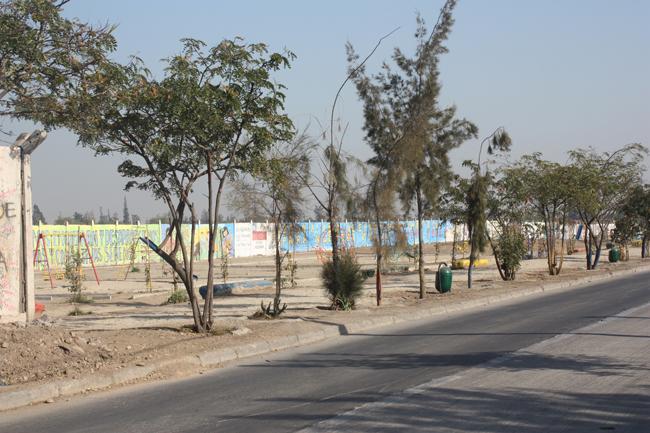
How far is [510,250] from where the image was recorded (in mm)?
26797

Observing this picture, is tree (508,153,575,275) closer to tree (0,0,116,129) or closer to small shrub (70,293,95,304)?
small shrub (70,293,95,304)

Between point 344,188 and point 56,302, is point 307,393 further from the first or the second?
point 56,302

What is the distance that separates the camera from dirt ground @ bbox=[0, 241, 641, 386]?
9945 millimetres

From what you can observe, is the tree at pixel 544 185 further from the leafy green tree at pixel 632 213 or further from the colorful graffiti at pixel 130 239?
the leafy green tree at pixel 632 213

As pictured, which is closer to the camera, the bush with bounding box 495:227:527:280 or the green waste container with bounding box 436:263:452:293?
the green waste container with bounding box 436:263:452:293

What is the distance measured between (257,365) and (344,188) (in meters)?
8.52

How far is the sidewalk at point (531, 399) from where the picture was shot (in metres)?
6.90

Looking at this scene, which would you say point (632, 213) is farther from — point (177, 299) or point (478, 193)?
point (177, 299)

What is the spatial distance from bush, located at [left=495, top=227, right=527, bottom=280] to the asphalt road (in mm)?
11174

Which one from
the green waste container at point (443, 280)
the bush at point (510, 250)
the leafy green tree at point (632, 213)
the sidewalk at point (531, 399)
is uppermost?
the leafy green tree at point (632, 213)


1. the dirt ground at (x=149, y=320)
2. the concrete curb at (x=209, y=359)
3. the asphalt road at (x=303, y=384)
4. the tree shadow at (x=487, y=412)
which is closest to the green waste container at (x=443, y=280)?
the dirt ground at (x=149, y=320)

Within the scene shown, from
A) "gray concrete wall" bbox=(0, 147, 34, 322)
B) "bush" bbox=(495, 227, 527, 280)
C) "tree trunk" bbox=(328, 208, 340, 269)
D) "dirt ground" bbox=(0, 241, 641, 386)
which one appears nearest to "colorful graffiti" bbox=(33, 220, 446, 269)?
"dirt ground" bbox=(0, 241, 641, 386)

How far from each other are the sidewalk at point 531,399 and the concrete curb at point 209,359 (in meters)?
3.62

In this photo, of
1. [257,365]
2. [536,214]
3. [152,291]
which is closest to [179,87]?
[257,365]
